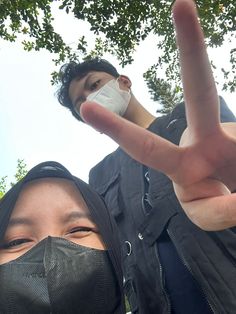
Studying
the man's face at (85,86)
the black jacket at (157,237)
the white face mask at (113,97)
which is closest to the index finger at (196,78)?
the black jacket at (157,237)

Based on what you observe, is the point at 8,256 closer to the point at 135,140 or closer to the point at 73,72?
the point at 135,140

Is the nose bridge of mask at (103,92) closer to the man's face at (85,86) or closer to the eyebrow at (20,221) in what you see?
the man's face at (85,86)

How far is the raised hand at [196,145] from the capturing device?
932 mm

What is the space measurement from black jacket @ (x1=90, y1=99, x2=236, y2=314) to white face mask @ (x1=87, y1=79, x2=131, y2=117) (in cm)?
48

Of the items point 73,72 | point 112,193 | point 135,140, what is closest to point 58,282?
point 135,140

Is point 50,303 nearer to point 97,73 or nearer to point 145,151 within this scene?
point 145,151

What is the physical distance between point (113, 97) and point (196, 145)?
151cm

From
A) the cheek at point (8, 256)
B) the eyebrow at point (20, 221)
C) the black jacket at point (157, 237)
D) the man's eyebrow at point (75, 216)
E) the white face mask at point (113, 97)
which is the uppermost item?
the white face mask at point (113, 97)

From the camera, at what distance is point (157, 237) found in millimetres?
1548

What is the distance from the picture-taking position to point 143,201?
1691mm

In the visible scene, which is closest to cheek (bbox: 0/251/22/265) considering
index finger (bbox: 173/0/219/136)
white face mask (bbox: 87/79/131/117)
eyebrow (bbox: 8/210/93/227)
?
eyebrow (bbox: 8/210/93/227)

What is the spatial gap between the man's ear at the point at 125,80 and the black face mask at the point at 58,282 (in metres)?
1.61

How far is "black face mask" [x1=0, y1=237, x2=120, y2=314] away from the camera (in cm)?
120

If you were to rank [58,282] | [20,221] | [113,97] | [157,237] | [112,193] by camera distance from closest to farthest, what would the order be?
[58,282]
[20,221]
[157,237]
[112,193]
[113,97]
